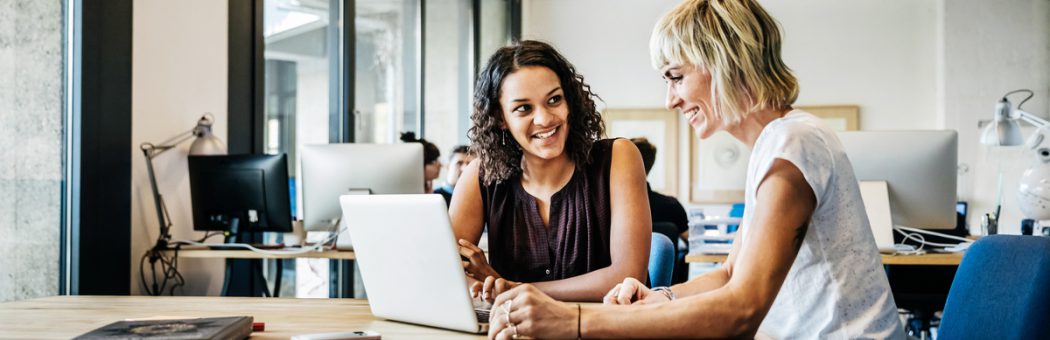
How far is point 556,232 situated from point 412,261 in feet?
2.08

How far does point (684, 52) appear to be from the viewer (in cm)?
144

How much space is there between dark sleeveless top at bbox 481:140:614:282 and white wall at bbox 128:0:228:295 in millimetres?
2016

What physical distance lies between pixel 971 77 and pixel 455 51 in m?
3.65

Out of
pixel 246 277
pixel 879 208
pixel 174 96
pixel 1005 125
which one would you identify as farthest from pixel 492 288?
pixel 1005 125

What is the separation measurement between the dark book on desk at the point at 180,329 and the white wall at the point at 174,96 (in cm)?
223

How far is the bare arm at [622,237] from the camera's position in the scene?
1846mm

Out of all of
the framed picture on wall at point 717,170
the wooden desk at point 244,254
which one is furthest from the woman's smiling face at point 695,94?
the framed picture on wall at point 717,170

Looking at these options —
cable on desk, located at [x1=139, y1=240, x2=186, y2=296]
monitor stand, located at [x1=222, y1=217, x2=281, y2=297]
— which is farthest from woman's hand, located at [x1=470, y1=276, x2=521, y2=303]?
monitor stand, located at [x1=222, y1=217, x2=281, y2=297]

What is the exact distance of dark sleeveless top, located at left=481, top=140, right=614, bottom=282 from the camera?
198cm

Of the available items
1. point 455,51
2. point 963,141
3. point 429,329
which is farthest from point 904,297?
point 455,51

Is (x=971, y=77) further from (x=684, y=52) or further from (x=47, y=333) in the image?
(x=47, y=333)

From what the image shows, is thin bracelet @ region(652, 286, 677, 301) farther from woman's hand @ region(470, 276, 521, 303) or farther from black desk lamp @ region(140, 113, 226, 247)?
black desk lamp @ region(140, 113, 226, 247)

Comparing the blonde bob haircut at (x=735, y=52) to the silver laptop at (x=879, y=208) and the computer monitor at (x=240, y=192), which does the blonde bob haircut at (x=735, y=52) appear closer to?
the silver laptop at (x=879, y=208)

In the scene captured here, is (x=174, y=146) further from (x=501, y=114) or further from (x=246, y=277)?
(x=501, y=114)
